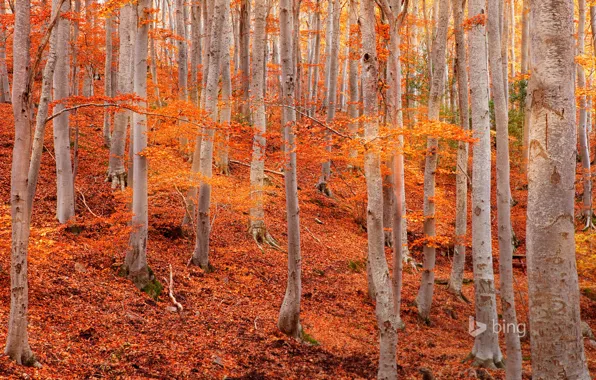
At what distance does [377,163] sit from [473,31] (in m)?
2.60

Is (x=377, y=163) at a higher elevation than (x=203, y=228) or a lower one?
higher

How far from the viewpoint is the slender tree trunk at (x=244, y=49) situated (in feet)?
57.2

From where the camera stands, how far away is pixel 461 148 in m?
10.2

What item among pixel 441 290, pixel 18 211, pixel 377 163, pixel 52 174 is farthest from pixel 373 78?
pixel 52 174

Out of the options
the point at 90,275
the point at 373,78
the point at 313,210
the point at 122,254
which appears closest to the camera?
the point at 373,78

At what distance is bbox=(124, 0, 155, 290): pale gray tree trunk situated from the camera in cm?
833

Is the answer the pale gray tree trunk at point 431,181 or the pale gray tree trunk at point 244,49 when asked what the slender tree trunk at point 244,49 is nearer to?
the pale gray tree trunk at point 244,49

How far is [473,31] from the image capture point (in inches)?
282

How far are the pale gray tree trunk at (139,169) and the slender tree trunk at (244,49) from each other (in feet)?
28.7

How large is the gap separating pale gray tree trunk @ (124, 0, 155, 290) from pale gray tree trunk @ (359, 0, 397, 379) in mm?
3929

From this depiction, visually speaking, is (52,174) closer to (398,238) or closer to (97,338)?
(97,338)

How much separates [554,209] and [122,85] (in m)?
10.3

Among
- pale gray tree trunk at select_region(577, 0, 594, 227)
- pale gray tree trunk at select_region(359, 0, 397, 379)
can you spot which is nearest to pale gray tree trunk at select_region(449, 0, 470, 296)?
pale gray tree trunk at select_region(359, 0, 397, 379)

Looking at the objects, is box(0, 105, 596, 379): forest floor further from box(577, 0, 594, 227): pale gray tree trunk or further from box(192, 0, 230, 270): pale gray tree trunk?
box(577, 0, 594, 227): pale gray tree trunk
